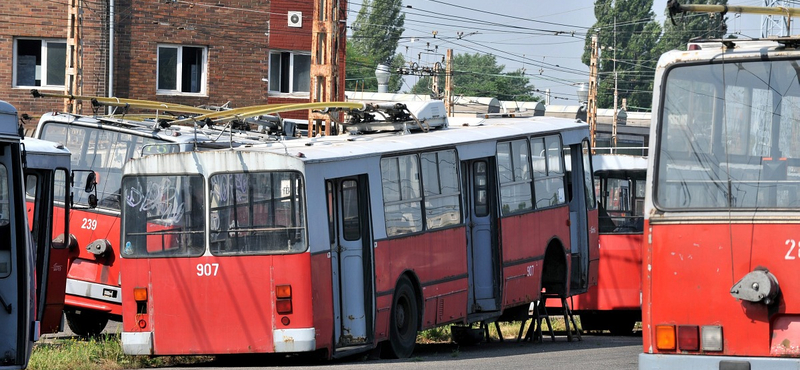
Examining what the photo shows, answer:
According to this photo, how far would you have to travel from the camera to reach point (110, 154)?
58.5 feet

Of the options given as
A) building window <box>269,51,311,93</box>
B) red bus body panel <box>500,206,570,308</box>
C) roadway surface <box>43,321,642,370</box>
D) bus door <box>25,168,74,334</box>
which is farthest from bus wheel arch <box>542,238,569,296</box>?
building window <box>269,51,311,93</box>

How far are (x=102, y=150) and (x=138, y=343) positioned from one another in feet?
15.5

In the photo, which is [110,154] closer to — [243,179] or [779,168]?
[243,179]

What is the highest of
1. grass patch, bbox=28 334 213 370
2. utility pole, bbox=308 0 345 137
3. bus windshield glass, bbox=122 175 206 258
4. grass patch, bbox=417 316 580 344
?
utility pole, bbox=308 0 345 137

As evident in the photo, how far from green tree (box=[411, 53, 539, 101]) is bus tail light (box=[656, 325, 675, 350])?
179 feet

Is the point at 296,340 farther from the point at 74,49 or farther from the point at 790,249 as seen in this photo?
the point at 74,49

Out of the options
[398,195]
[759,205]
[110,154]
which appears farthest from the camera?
[110,154]

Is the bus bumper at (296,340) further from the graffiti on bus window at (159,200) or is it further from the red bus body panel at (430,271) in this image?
the graffiti on bus window at (159,200)

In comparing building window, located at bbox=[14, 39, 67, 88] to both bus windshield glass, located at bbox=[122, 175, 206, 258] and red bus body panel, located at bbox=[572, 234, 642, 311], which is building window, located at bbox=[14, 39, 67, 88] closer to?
red bus body panel, located at bbox=[572, 234, 642, 311]

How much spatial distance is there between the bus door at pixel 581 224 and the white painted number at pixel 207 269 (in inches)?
275

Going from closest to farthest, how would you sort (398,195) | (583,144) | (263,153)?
(263,153)
(398,195)
(583,144)

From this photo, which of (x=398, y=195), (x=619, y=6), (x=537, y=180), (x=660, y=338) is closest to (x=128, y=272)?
(x=398, y=195)

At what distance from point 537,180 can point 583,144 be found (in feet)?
5.94

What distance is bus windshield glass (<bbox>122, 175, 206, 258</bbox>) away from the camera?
46.1ft
